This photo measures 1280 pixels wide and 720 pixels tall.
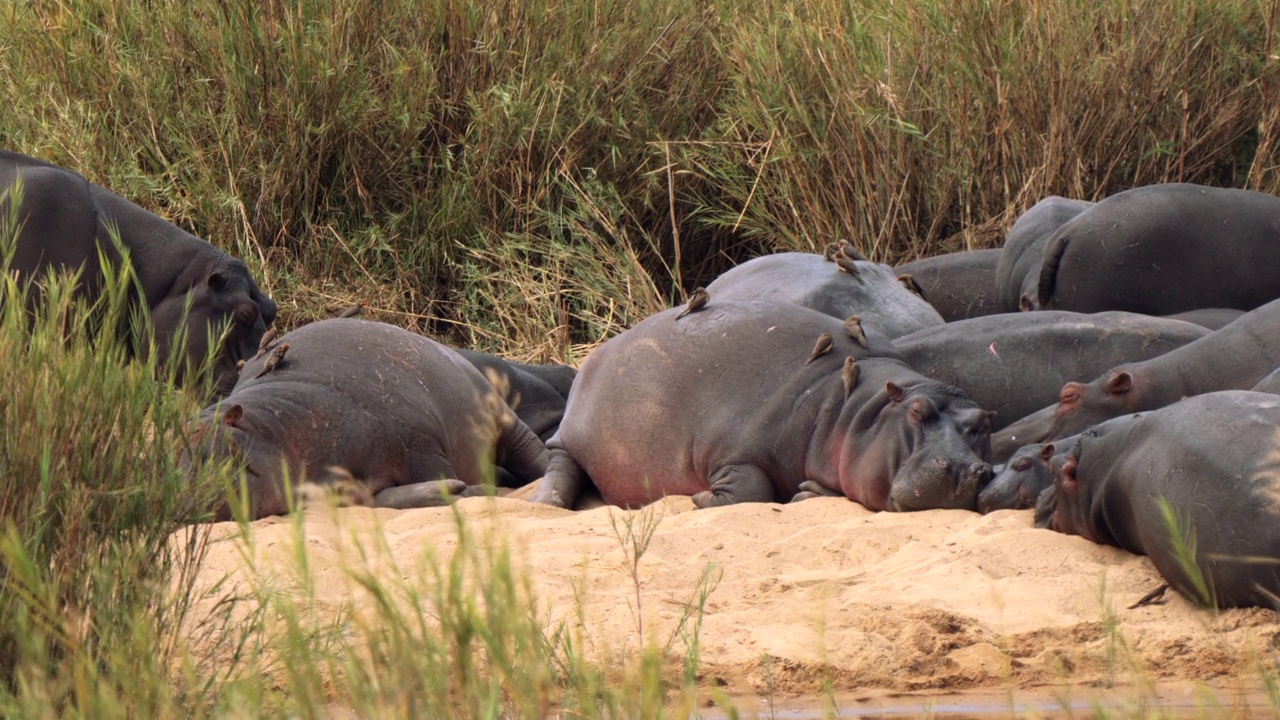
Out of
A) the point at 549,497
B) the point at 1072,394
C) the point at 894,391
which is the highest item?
the point at 894,391

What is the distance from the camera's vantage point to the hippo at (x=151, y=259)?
7.11 meters

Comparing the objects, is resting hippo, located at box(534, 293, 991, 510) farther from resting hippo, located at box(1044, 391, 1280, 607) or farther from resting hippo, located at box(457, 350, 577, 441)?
resting hippo, located at box(457, 350, 577, 441)

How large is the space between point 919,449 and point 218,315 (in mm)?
3707

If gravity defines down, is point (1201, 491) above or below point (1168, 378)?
above

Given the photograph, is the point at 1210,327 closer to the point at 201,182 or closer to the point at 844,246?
the point at 844,246

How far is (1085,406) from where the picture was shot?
5.04 metres

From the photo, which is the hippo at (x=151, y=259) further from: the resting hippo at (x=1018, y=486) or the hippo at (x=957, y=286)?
the resting hippo at (x=1018, y=486)

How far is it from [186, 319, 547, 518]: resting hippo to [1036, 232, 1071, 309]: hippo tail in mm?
2179

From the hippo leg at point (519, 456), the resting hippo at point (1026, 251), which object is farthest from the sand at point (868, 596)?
the resting hippo at point (1026, 251)

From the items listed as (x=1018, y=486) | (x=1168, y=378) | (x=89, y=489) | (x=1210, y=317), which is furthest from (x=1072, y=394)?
(x=89, y=489)

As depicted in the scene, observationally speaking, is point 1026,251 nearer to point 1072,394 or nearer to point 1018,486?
point 1072,394

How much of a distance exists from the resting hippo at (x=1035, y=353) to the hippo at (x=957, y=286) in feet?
4.81

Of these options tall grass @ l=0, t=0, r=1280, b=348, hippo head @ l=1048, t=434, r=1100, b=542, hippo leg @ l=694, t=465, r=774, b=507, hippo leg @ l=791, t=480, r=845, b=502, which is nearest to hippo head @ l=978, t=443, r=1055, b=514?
hippo head @ l=1048, t=434, r=1100, b=542

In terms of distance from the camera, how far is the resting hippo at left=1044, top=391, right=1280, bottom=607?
3.63m
